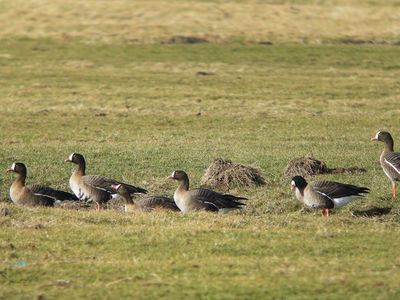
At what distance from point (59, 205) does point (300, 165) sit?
18.7ft

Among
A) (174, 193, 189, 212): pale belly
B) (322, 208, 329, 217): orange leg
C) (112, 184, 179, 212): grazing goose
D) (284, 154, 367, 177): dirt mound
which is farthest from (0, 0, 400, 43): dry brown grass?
(322, 208, 329, 217): orange leg

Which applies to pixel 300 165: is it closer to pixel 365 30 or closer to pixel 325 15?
pixel 365 30

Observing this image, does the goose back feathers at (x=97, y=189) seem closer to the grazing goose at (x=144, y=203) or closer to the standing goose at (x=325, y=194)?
the grazing goose at (x=144, y=203)

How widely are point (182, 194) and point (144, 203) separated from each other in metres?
0.68

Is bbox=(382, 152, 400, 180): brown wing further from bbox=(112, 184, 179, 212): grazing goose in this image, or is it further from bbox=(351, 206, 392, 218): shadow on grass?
bbox=(112, 184, 179, 212): grazing goose

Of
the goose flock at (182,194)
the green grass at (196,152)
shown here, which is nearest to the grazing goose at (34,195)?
the goose flock at (182,194)

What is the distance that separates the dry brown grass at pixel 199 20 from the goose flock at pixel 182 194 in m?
39.8

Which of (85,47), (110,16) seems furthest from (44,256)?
(110,16)

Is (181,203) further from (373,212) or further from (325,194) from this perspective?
(373,212)

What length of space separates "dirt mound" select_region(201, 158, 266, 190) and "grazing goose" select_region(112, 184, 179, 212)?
8.97 ft

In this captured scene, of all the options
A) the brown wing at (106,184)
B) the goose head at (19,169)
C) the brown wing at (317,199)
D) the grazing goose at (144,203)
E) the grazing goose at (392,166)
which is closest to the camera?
the brown wing at (317,199)

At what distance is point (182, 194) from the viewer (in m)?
17.9

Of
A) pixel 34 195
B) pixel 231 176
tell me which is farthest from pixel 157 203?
pixel 231 176

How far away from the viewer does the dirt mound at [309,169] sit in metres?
21.9
